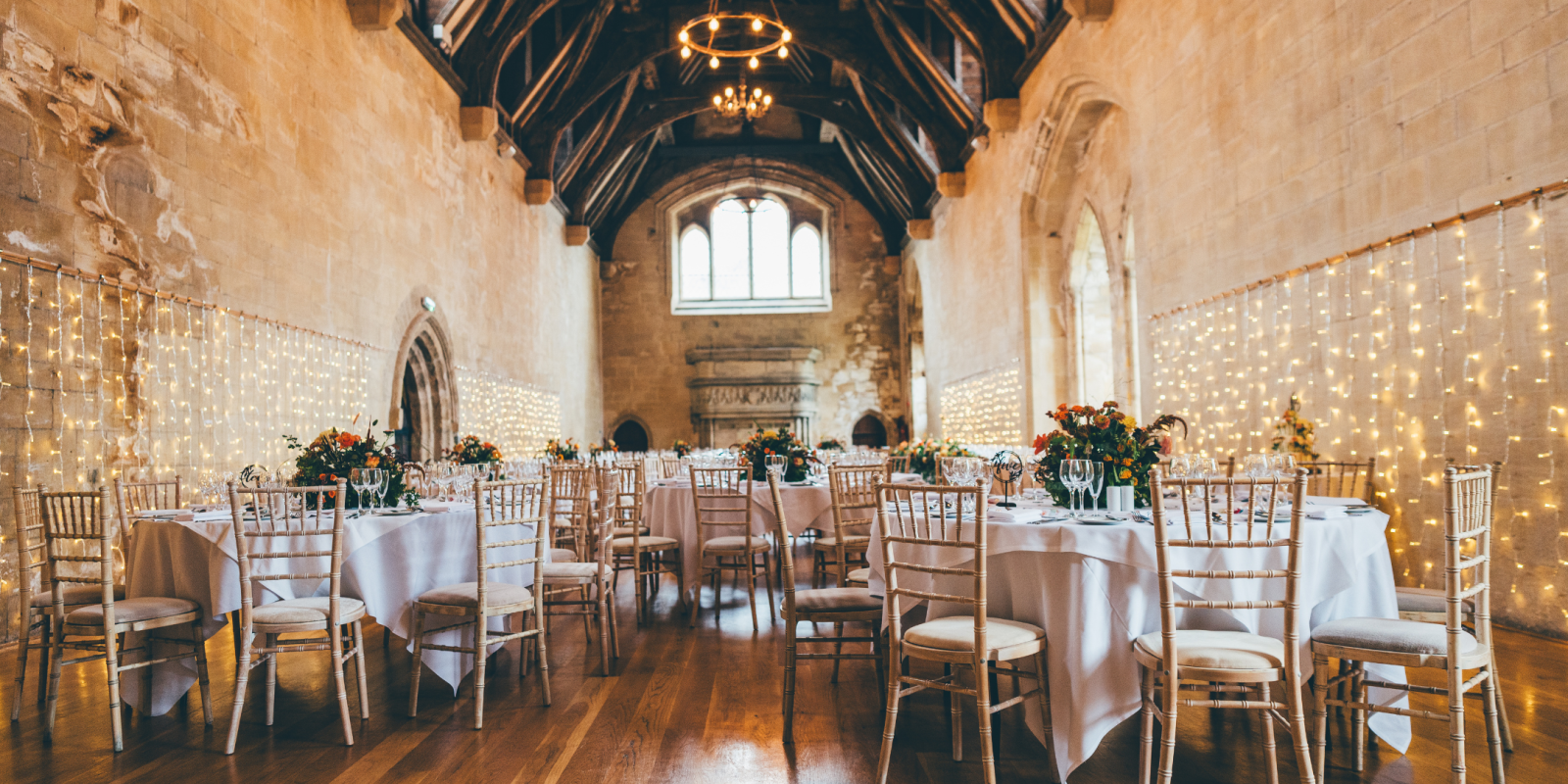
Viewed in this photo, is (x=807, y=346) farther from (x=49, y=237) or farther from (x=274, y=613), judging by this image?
(x=274, y=613)

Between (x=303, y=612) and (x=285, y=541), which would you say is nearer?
(x=303, y=612)

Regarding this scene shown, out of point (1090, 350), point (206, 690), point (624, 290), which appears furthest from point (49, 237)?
point (624, 290)

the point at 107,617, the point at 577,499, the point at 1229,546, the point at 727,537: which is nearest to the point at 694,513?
the point at 727,537

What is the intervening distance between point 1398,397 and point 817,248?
13.7 m

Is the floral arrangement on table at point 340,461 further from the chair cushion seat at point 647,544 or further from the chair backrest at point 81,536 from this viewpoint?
the chair cushion seat at point 647,544

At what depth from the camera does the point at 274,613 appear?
3160mm

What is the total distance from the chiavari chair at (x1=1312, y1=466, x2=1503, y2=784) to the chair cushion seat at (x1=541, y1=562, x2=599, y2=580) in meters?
2.83

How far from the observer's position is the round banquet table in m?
5.48

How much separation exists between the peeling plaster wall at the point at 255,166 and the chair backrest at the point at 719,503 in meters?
3.60

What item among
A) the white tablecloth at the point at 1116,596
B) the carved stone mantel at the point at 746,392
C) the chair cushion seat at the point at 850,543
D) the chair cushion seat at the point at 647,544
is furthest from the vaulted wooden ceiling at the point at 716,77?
the white tablecloth at the point at 1116,596

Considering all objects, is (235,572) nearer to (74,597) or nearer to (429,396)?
(74,597)

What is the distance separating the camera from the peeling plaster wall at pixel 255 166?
486 centimetres

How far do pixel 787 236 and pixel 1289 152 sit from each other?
12.9m

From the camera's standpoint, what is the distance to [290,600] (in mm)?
3373
